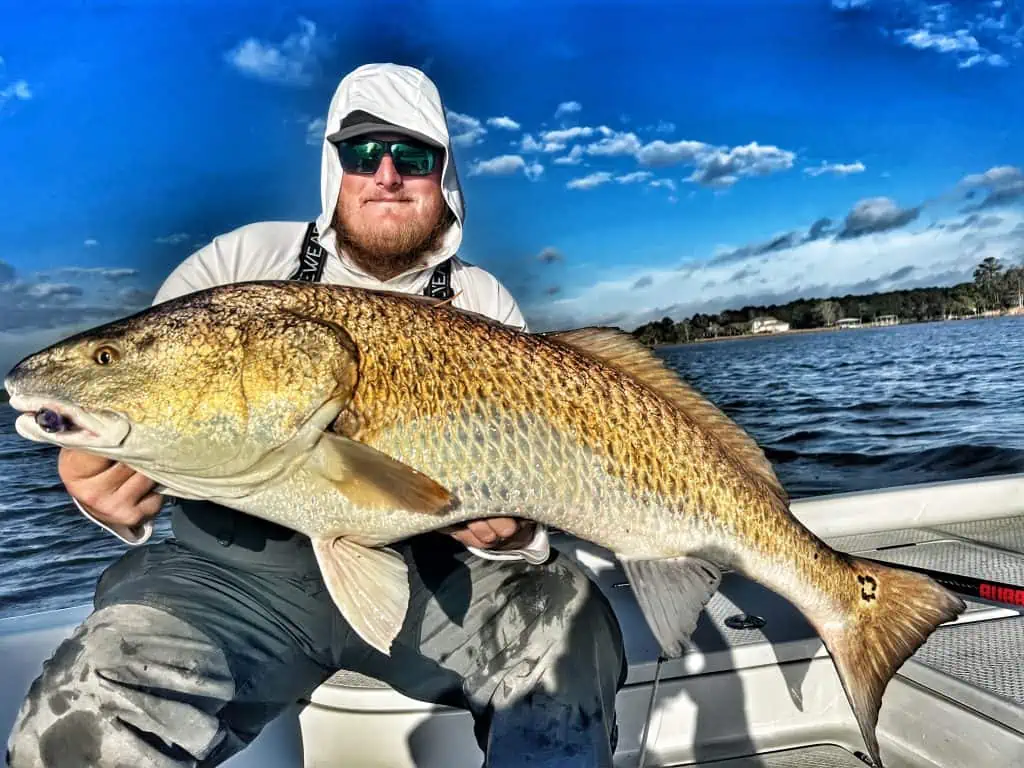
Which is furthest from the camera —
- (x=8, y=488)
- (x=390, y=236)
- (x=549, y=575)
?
(x=8, y=488)

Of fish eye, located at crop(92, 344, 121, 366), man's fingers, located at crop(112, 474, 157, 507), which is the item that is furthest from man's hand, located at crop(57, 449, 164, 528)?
fish eye, located at crop(92, 344, 121, 366)

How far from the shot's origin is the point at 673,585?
2.71 m

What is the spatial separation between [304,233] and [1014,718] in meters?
3.48

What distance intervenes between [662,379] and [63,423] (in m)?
1.94

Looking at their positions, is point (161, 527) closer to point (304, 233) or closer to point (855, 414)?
point (304, 233)

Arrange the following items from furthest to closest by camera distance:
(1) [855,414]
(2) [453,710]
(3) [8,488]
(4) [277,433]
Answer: (1) [855,414] → (3) [8,488] → (2) [453,710] → (4) [277,433]

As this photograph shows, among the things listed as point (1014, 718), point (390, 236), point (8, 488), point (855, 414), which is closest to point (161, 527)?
point (8, 488)

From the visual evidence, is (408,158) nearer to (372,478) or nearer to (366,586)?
(372,478)

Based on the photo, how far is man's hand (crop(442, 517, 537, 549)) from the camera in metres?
2.76

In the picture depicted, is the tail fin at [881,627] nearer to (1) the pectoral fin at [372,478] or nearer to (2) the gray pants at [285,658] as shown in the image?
(2) the gray pants at [285,658]

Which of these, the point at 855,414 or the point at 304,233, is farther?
the point at 855,414

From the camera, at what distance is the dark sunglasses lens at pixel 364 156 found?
12.4 feet

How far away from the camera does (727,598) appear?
405cm

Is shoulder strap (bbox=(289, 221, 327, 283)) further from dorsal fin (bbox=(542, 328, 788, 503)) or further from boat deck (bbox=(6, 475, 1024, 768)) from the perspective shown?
boat deck (bbox=(6, 475, 1024, 768))
